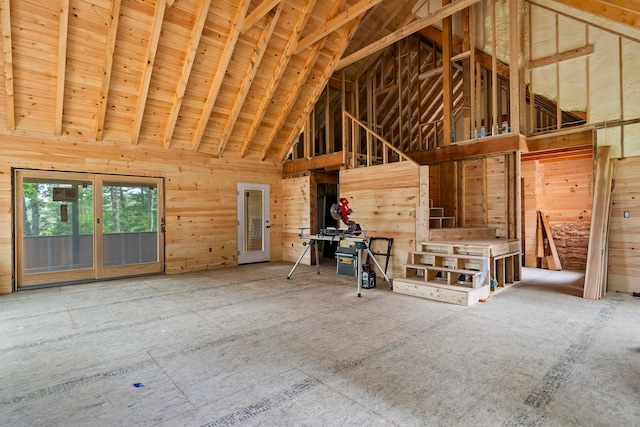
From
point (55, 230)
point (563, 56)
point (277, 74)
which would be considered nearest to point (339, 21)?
point (277, 74)

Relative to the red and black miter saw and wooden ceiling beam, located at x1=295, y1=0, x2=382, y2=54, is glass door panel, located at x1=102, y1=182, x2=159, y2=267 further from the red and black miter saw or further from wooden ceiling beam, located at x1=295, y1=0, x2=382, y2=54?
wooden ceiling beam, located at x1=295, y1=0, x2=382, y2=54

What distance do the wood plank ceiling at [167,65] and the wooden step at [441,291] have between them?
4.21 m

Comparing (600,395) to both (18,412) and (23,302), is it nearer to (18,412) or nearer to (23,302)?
(18,412)

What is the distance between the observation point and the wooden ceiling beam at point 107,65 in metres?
4.45

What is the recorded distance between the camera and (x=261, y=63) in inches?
245

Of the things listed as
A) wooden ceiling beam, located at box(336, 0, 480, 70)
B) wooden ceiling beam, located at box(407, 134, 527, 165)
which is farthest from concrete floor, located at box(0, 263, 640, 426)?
wooden ceiling beam, located at box(336, 0, 480, 70)

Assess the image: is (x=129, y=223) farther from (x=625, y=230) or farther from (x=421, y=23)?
(x=625, y=230)

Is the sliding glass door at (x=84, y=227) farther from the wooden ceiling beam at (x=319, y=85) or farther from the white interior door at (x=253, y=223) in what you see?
the wooden ceiling beam at (x=319, y=85)

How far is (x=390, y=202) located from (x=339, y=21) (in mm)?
3138

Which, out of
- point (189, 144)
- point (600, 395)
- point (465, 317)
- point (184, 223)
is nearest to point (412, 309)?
point (465, 317)

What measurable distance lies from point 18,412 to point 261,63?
5.83m

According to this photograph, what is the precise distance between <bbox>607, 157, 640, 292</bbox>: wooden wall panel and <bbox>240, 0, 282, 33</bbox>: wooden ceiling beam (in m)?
5.79

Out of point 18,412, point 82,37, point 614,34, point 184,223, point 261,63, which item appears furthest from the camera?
point 184,223

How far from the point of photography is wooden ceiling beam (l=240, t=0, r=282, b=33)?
4859 millimetres
